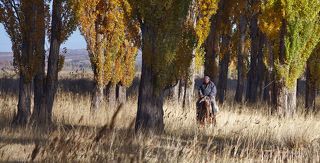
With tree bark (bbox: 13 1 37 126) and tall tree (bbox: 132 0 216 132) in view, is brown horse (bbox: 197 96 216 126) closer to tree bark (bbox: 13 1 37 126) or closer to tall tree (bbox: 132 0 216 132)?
tall tree (bbox: 132 0 216 132)

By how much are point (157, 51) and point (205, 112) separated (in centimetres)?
331

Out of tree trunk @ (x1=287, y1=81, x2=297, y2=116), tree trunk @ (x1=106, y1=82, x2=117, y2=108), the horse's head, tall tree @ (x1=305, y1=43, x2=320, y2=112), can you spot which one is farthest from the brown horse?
tall tree @ (x1=305, y1=43, x2=320, y2=112)

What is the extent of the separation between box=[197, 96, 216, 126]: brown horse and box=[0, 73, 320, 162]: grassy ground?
0.26 meters

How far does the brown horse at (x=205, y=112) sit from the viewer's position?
13273 millimetres

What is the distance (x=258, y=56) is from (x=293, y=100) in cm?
903

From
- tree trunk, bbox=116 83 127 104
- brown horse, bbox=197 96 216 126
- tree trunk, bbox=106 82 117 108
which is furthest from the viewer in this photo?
tree trunk, bbox=116 83 127 104

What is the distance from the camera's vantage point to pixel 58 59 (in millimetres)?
13148

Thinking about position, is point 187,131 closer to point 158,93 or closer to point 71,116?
point 158,93

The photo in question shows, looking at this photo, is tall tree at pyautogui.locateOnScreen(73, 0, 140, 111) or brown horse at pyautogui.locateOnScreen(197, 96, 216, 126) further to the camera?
tall tree at pyautogui.locateOnScreen(73, 0, 140, 111)

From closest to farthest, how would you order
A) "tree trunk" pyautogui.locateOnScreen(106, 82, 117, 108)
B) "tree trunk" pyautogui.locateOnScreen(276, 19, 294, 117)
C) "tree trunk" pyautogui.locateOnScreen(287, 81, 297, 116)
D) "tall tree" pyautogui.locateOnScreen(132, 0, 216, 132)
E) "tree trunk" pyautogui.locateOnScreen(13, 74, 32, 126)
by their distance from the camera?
"tall tree" pyautogui.locateOnScreen(132, 0, 216, 132) < "tree trunk" pyautogui.locateOnScreen(13, 74, 32, 126) < "tree trunk" pyautogui.locateOnScreen(276, 19, 294, 117) < "tree trunk" pyautogui.locateOnScreen(287, 81, 297, 116) < "tree trunk" pyautogui.locateOnScreen(106, 82, 117, 108)

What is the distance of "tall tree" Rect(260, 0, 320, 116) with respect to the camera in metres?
15.8

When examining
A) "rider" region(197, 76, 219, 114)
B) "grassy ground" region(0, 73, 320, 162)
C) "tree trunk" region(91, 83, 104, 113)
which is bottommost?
"grassy ground" region(0, 73, 320, 162)

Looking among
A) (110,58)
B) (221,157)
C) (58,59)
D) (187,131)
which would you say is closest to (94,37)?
(110,58)

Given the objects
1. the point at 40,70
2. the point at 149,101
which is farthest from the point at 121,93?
the point at 149,101
